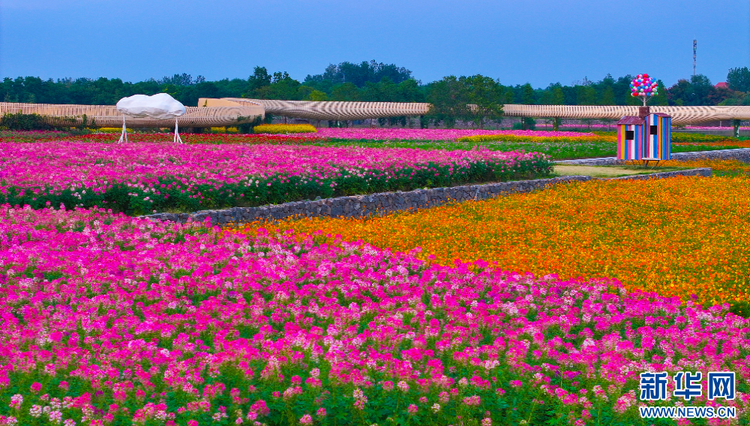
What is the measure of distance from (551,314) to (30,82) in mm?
65018

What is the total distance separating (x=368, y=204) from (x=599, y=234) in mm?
4282

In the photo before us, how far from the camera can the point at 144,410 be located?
3.59m

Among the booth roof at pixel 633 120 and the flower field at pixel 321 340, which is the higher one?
the booth roof at pixel 633 120

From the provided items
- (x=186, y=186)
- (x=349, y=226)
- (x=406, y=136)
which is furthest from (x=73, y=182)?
(x=406, y=136)

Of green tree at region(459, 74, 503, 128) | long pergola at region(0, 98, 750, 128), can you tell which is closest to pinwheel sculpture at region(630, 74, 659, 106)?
long pergola at region(0, 98, 750, 128)

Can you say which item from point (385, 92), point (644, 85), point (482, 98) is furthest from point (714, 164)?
point (385, 92)

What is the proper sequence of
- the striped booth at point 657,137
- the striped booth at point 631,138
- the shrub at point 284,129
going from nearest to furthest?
the striped booth at point 657,137 < the striped booth at point 631,138 < the shrub at point 284,129

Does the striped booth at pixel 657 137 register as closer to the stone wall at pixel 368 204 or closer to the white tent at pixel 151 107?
the stone wall at pixel 368 204

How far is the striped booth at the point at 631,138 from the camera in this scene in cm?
2084

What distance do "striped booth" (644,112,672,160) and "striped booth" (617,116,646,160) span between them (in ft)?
0.53

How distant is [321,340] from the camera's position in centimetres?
478

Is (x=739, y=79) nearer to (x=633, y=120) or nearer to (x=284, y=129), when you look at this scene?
(x=284, y=129)

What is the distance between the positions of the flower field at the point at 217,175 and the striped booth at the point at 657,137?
4.65 meters

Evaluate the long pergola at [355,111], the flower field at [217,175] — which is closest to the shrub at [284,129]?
the long pergola at [355,111]
